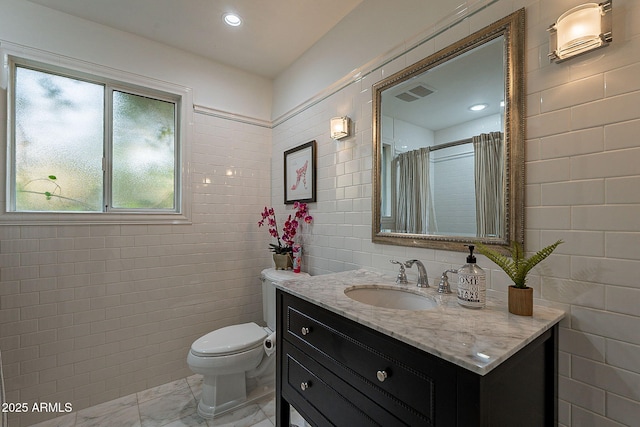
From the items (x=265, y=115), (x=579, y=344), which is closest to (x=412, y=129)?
(x=579, y=344)

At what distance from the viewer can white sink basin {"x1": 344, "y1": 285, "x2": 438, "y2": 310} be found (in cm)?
129

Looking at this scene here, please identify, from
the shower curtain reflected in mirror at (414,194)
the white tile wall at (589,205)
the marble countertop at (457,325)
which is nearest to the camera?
the marble countertop at (457,325)

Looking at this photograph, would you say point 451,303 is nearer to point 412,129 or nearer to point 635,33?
point 412,129

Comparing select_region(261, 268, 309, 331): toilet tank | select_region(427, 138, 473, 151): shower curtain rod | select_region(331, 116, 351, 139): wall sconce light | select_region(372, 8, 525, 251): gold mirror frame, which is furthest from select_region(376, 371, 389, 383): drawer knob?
select_region(331, 116, 351, 139): wall sconce light

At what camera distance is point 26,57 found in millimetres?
1742

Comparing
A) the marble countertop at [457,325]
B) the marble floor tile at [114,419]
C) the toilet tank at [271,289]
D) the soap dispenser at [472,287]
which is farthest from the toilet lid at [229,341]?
the soap dispenser at [472,287]

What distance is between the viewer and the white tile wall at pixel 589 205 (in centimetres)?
85

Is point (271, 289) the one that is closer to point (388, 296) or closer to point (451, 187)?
point (388, 296)

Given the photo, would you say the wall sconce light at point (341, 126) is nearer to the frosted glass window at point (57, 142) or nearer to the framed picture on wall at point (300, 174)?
the framed picture on wall at point (300, 174)

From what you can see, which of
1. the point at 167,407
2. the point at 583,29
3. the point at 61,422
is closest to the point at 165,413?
the point at 167,407

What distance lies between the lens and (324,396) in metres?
1.12

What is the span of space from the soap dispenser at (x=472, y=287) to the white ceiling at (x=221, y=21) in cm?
174

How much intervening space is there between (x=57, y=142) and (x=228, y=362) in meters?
1.87

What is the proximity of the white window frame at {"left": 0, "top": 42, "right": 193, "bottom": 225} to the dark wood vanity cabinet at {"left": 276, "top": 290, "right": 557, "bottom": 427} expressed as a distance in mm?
1466
